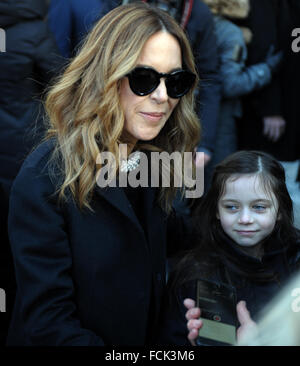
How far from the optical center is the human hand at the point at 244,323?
166 centimetres

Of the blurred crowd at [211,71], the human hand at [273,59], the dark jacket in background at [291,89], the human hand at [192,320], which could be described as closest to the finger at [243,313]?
the human hand at [192,320]

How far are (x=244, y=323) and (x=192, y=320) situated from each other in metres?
0.17

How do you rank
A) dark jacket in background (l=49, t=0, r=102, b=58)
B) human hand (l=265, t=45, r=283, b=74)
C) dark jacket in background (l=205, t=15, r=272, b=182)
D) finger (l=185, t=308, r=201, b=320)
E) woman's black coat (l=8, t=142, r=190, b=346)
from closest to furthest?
woman's black coat (l=8, t=142, r=190, b=346), finger (l=185, t=308, r=201, b=320), dark jacket in background (l=49, t=0, r=102, b=58), dark jacket in background (l=205, t=15, r=272, b=182), human hand (l=265, t=45, r=283, b=74)

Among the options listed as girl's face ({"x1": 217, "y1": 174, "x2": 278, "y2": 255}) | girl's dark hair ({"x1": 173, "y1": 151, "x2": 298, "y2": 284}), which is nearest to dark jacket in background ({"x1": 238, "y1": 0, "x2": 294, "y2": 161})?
girl's dark hair ({"x1": 173, "y1": 151, "x2": 298, "y2": 284})

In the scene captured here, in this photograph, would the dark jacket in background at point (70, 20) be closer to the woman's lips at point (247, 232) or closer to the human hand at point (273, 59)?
the human hand at point (273, 59)

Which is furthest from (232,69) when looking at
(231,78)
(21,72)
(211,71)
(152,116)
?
(152,116)

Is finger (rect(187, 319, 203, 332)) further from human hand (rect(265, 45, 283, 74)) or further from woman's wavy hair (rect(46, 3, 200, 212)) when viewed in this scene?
human hand (rect(265, 45, 283, 74))

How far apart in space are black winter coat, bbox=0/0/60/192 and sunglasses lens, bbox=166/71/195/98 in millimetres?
1024

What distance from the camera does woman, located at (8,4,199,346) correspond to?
159cm

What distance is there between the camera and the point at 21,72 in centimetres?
258

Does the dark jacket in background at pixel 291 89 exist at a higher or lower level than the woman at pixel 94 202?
higher

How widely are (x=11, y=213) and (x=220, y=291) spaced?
2.42 ft

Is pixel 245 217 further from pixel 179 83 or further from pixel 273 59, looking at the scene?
pixel 273 59

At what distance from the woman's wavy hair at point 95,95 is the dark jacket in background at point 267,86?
1.60 meters
